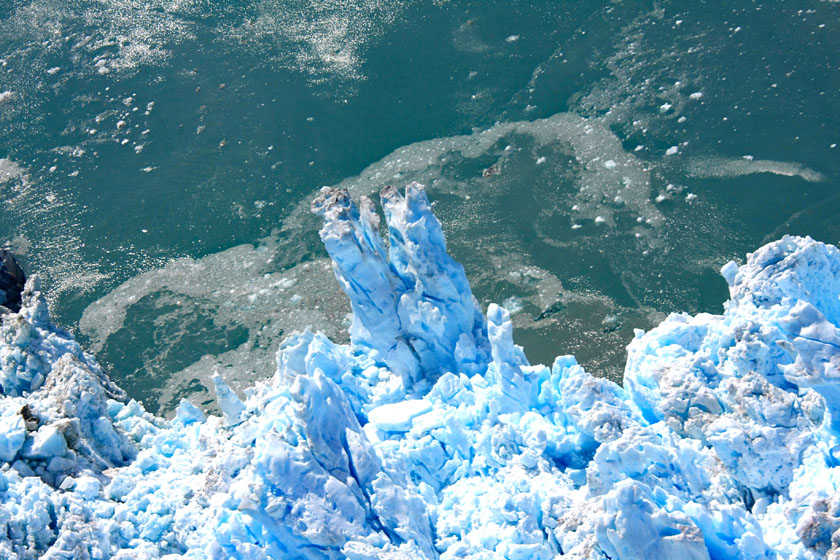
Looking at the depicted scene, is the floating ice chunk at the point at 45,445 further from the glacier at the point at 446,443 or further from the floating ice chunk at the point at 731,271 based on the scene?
the floating ice chunk at the point at 731,271

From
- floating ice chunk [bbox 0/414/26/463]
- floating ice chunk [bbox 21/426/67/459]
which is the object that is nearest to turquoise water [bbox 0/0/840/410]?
floating ice chunk [bbox 21/426/67/459]

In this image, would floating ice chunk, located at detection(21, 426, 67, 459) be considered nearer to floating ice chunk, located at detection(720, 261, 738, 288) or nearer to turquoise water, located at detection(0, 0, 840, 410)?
turquoise water, located at detection(0, 0, 840, 410)

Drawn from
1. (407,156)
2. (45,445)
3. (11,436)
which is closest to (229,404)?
(45,445)

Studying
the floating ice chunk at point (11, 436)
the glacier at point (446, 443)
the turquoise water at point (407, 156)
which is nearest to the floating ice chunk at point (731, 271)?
the glacier at point (446, 443)

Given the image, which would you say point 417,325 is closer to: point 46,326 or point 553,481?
point 553,481

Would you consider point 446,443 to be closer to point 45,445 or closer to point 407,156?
point 45,445

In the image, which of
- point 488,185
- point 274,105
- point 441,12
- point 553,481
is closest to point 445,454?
point 553,481
